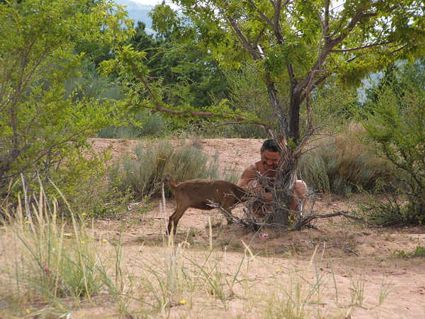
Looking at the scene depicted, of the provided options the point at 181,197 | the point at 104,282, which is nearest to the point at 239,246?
the point at 181,197

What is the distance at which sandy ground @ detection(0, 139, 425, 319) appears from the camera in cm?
399

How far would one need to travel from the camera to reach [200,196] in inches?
284

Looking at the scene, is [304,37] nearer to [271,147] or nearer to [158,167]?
[271,147]

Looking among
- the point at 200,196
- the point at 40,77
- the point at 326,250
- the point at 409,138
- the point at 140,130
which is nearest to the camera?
the point at 326,250

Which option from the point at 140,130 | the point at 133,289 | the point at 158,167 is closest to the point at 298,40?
the point at 133,289

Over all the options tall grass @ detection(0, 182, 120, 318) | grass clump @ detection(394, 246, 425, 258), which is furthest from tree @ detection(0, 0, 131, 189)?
grass clump @ detection(394, 246, 425, 258)

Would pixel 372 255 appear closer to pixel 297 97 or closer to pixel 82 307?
pixel 297 97

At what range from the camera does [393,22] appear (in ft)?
22.8

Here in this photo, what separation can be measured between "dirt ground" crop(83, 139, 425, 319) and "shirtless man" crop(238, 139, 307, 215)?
1.04ft

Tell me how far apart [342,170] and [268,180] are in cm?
427

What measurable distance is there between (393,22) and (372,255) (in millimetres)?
2124

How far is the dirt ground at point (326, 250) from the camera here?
4.27 m

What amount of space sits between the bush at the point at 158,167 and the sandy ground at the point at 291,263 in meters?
0.41

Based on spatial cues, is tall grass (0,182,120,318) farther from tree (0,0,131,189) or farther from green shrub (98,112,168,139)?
green shrub (98,112,168,139)
